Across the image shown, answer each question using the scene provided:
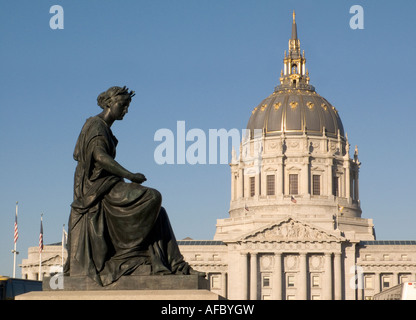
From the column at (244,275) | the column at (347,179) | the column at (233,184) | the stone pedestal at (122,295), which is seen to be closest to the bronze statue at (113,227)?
the stone pedestal at (122,295)

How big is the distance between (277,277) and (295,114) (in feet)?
106

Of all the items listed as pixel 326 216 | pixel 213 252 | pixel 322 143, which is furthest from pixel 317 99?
pixel 213 252

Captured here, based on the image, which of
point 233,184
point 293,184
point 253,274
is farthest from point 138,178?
point 233,184

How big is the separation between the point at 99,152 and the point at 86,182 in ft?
1.94

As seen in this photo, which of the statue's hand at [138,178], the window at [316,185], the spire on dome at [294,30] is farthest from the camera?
the spire on dome at [294,30]

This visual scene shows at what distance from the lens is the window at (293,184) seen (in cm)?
13665

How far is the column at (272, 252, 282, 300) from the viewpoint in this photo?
11631 cm

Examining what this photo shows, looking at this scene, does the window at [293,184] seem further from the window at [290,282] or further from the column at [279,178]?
the window at [290,282]

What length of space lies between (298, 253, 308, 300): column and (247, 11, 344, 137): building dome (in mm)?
27253

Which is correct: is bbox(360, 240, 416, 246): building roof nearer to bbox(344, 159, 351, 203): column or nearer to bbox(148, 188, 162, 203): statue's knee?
bbox(344, 159, 351, 203): column

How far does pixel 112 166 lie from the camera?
16359mm

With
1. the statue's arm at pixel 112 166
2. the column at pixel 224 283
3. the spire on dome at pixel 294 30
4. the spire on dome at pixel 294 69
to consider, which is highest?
the spire on dome at pixel 294 30

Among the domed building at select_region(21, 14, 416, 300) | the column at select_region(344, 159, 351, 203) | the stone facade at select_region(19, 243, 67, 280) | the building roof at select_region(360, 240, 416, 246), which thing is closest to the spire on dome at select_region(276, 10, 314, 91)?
the domed building at select_region(21, 14, 416, 300)

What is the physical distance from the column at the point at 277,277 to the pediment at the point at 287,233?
2273 mm
